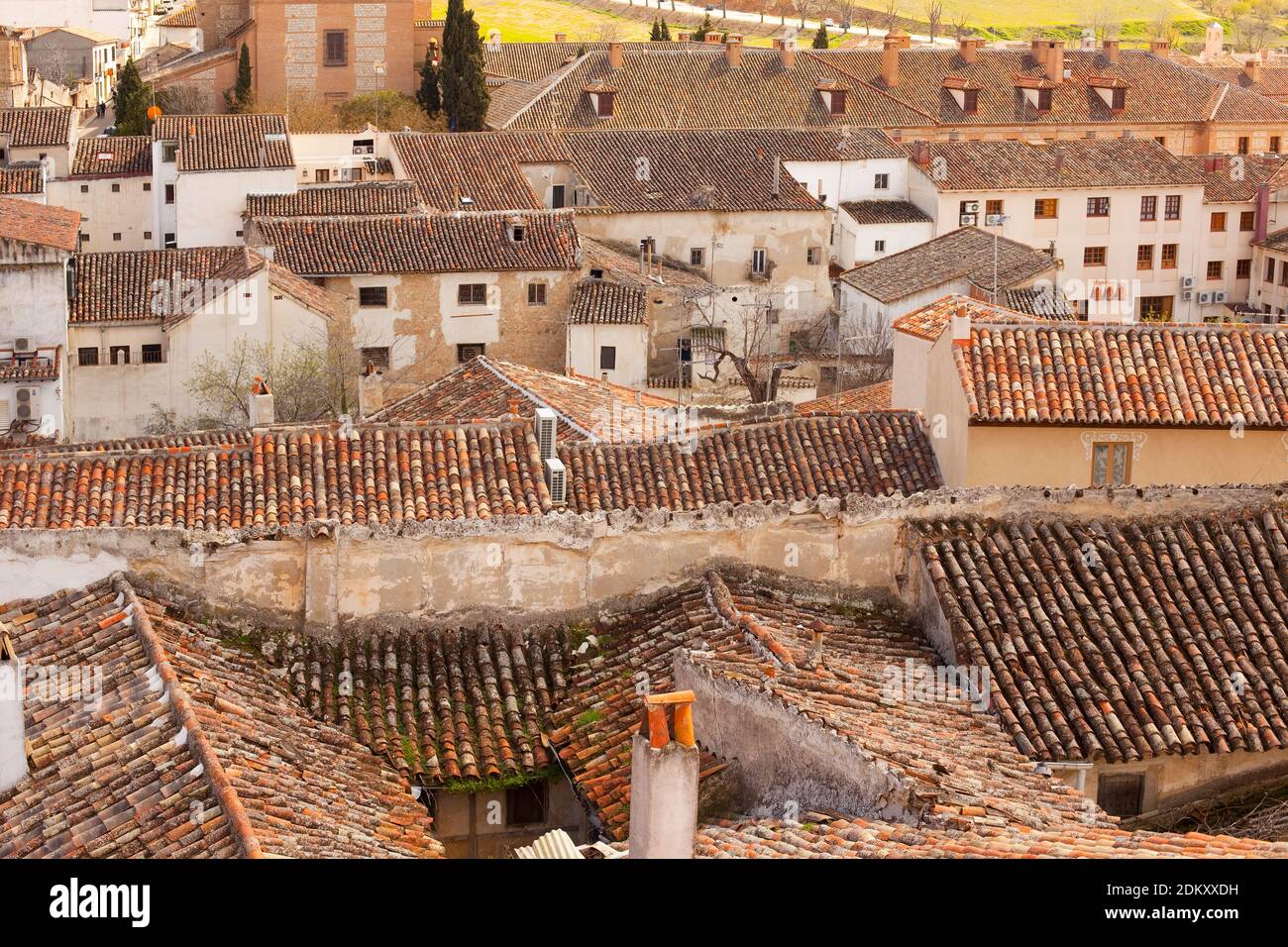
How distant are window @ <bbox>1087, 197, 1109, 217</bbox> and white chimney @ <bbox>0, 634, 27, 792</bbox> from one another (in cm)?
4764

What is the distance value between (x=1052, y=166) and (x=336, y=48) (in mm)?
28027

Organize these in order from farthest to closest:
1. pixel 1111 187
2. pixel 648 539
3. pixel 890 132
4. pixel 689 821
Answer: pixel 890 132
pixel 1111 187
pixel 648 539
pixel 689 821

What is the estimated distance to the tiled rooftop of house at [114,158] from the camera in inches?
2025

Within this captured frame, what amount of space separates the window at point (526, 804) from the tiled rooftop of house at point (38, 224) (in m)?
20.7

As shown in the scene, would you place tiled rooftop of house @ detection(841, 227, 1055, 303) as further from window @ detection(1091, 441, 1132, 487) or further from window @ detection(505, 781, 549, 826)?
window @ detection(505, 781, 549, 826)

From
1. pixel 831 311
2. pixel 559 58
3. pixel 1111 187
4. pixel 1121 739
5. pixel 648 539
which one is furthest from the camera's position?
pixel 559 58

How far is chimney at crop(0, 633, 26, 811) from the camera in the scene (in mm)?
14234

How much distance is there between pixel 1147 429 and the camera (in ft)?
74.0

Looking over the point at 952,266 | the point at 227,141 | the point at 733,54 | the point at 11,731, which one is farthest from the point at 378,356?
the point at 733,54

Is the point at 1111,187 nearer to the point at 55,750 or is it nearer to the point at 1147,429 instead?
the point at 1147,429

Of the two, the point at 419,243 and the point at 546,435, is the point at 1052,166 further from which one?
the point at 546,435

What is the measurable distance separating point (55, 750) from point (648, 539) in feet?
20.5

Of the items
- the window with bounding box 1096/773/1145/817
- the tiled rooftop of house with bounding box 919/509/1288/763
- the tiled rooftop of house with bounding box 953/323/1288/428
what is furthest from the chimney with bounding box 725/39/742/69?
the window with bounding box 1096/773/1145/817
